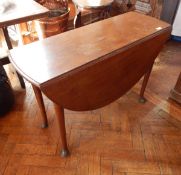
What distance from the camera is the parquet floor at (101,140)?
1335 millimetres

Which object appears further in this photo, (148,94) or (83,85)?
(148,94)

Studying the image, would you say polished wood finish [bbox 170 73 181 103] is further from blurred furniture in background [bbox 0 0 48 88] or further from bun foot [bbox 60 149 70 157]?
blurred furniture in background [bbox 0 0 48 88]

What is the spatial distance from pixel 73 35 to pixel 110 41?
0.25 m

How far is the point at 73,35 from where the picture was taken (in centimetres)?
131

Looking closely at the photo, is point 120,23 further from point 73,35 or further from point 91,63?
point 91,63

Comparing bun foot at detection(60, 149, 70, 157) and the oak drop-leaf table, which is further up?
the oak drop-leaf table

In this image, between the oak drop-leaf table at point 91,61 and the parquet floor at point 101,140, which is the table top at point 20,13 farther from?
the parquet floor at point 101,140

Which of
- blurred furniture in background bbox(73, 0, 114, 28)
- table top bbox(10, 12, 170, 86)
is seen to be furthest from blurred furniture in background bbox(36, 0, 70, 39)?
table top bbox(10, 12, 170, 86)

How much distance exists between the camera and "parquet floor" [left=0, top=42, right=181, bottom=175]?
1.33 metres

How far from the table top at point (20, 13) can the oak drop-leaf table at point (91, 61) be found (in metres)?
0.26

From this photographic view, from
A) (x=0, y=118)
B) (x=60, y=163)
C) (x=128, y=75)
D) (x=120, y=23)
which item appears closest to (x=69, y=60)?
(x=128, y=75)

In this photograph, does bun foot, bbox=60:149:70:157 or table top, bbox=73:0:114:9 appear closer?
bun foot, bbox=60:149:70:157

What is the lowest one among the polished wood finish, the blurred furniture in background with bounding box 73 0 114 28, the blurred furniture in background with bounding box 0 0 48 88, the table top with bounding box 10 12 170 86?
the polished wood finish

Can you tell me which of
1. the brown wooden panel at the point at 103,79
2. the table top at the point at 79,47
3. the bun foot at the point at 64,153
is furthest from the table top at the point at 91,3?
the bun foot at the point at 64,153
